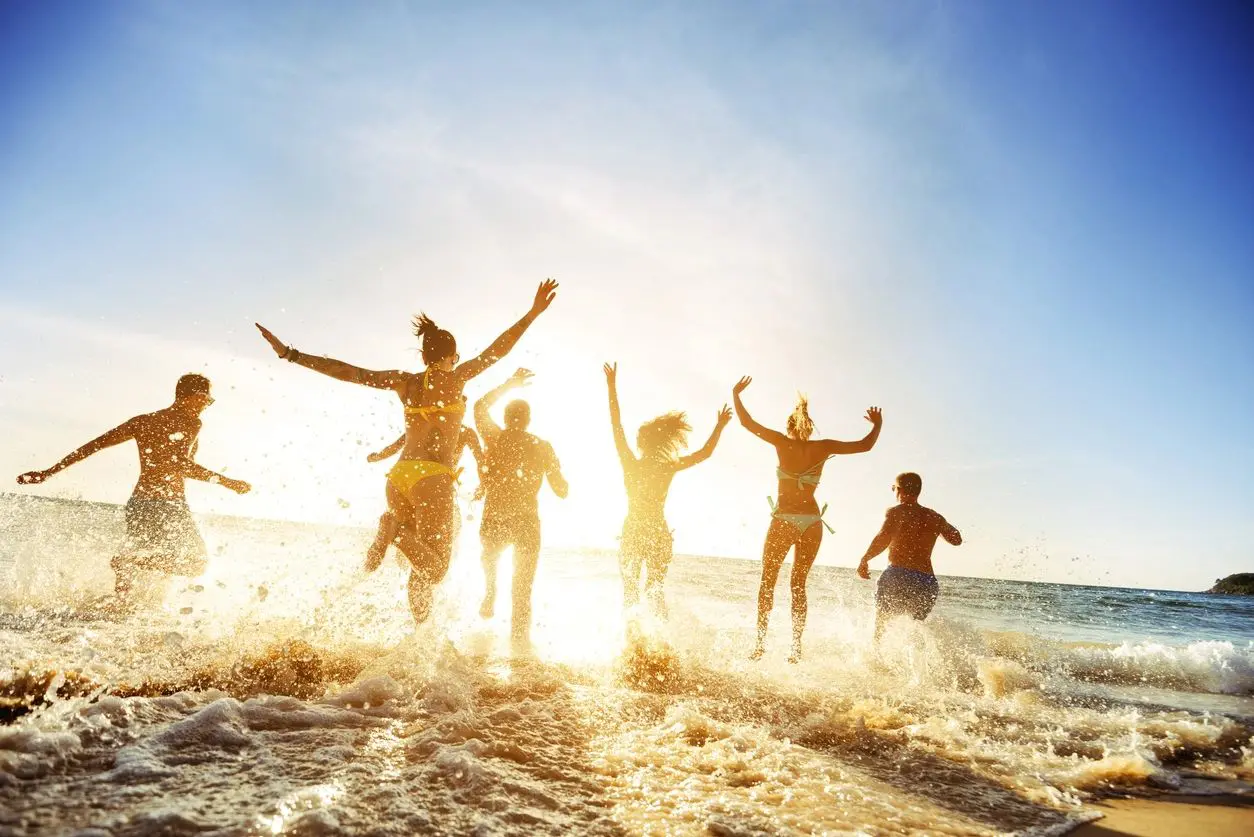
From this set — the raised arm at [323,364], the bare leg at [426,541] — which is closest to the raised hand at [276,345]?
the raised arm at [323,364]

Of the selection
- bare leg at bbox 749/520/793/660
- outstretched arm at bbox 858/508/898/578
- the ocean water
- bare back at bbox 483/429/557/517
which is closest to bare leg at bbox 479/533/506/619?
the ocean water

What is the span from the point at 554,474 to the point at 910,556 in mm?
4260

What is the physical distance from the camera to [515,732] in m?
2.90

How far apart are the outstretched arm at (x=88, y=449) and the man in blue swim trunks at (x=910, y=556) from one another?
8.01 metres

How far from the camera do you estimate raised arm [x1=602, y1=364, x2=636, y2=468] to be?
693 centimetres

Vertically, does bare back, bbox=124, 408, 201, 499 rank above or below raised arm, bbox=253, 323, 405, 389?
below

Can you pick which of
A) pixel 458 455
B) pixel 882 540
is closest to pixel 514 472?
pixel 458 455

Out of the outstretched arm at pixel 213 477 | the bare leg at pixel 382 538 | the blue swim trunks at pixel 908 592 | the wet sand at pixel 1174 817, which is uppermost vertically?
the outstretched arm at pixel 213 477

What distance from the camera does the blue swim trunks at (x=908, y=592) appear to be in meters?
6.80

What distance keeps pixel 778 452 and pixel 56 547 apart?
9.70m

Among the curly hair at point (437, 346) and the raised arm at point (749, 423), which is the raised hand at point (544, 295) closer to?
the curly hair at point (437, 346)

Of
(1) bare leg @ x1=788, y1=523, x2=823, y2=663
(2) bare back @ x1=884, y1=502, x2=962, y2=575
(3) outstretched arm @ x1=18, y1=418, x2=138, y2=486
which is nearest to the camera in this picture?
(3) outstretched arm @ x1=18, y1=418, x2=138, y2=486

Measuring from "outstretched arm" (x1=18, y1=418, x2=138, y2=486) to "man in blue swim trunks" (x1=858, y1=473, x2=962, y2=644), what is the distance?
801 cm

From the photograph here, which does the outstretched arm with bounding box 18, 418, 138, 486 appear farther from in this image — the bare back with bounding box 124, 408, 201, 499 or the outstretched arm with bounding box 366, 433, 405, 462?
the outstretched arm with bounding box 366, 433, 405, 462
